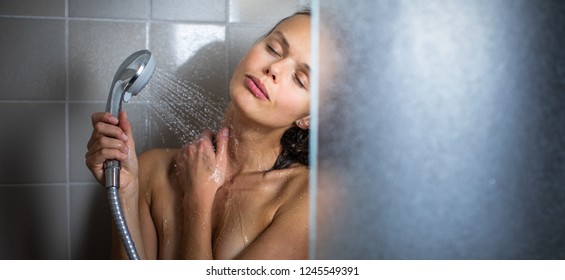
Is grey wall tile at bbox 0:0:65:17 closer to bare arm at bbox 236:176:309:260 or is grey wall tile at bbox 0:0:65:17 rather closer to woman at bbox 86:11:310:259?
woman at bbox 86:11:310:259

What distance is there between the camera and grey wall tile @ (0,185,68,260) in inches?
25.7

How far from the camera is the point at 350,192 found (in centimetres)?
36

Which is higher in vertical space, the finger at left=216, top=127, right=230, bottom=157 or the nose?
the nose

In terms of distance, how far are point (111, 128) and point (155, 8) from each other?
0.14 metres

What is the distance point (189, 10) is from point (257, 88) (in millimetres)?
128

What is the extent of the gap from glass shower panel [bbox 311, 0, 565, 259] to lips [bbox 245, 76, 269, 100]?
9.2 inches

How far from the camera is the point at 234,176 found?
2.16ft

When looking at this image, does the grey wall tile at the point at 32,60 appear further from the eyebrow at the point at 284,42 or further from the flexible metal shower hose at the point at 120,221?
the eyebrow at the point at 284,42

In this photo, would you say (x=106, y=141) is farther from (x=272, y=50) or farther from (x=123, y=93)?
(x=272, y=50)

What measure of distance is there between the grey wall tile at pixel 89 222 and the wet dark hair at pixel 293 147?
0.20 meters

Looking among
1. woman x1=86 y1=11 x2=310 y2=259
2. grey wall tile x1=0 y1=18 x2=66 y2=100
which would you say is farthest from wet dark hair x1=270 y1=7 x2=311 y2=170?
grey wall tile x1=0 y1=18 x2=66 y2=100

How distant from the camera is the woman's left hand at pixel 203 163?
25.5 inches

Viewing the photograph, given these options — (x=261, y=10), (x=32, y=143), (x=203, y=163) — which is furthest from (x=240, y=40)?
(x=32, y=143)
